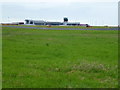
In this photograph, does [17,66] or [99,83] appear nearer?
[99,83]

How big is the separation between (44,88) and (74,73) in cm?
331

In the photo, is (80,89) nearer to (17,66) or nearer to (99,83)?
(99,83)

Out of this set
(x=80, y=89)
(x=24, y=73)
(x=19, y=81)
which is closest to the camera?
(x=80, y=89)

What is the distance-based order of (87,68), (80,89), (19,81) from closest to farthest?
(80,89) < (19,81) < (87,68)

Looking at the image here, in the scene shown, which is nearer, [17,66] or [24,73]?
[24,73]

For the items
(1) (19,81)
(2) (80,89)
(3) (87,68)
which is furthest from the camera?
(3) (87,68)

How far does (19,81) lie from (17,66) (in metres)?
3.95

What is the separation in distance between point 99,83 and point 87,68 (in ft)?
10.8

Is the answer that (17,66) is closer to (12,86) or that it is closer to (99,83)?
(12,86)

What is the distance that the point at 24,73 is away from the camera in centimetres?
1320

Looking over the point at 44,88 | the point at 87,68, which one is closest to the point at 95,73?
the point at 87,68

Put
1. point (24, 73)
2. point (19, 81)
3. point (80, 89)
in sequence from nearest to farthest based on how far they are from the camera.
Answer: point (80, 89) → point (19, 81) → point (24, 73)

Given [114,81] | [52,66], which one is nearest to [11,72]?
[52,66]

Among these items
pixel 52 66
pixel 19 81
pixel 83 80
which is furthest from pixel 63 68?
pixel 19 81
